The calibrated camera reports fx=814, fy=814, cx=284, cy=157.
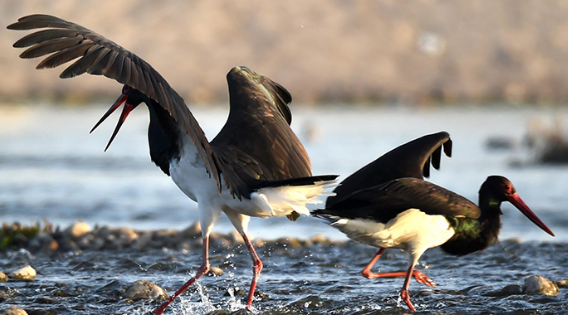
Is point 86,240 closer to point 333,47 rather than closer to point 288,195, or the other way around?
point 288,195

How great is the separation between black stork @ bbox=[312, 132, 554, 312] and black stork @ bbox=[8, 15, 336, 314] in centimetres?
35

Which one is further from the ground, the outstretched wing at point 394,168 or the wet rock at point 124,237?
the outstretched wing at point 394,168

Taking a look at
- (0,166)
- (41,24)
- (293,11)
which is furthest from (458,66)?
(41,24)

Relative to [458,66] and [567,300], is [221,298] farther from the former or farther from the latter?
[458,66]

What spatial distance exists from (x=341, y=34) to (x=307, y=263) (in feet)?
122

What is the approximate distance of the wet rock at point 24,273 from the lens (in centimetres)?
675

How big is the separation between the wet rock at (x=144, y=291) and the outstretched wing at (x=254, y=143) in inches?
48.4

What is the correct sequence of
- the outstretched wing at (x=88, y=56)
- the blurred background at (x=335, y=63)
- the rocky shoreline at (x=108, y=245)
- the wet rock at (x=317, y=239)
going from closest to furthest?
the outstretched wing at (x=88, y=56)
the rocky shoreline at (x=108, y=245)
the wet rock at (x=317, y=239)
the blurred background at (x=335, y=63)

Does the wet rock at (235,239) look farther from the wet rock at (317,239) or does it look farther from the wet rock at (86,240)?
the wet rock at (86,240)

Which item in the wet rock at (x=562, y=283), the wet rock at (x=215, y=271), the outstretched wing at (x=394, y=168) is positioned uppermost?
the outstretched wing at (x=394, y=168)

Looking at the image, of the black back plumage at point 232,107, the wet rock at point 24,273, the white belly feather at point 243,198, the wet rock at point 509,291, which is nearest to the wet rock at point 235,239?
the black back plumage at point 232,107

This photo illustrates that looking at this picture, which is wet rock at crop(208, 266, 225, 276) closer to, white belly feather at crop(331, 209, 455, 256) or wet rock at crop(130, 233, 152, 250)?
wet rock at crop(130, 233, 152, 250)

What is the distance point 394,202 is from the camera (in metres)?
5.62

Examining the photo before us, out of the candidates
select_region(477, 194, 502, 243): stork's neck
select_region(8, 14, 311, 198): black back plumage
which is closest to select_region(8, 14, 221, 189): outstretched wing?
select_region(8, 14, 311, 198): black back plumage
